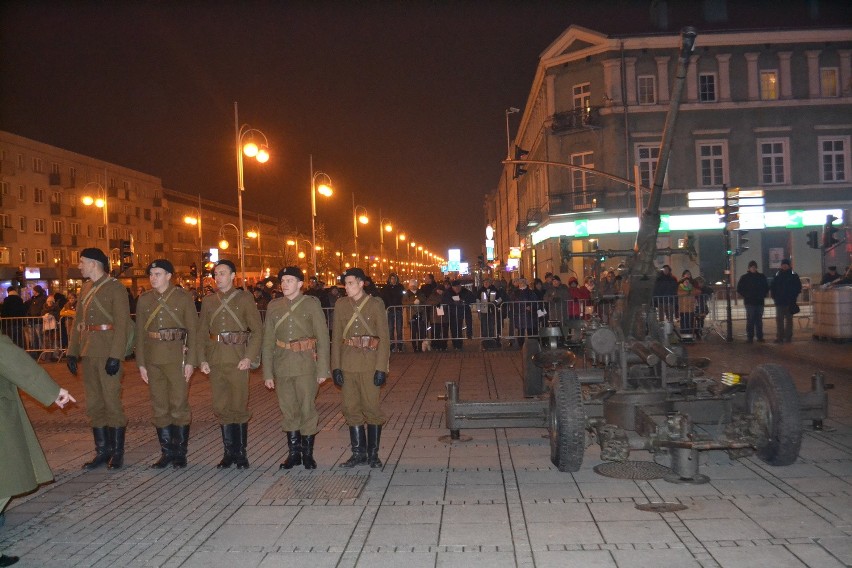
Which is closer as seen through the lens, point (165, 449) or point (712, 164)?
point (165, 449)

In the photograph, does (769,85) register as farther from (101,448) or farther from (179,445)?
(101,448)

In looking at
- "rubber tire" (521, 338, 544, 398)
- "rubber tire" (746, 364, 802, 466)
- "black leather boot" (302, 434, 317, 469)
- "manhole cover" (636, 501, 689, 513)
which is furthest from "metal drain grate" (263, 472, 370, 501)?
"rubber tire" (521, 338, 544, 398)

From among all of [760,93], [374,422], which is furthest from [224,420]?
[760,93]

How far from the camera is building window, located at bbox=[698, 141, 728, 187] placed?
1542 inches

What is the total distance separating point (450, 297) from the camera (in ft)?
64.5

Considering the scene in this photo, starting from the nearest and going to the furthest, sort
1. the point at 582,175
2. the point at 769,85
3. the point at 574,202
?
the point at 769,85 → the point at 574,202 → the point at 582,175

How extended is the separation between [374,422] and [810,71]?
3828 centimetres

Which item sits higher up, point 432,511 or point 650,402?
point 650,402

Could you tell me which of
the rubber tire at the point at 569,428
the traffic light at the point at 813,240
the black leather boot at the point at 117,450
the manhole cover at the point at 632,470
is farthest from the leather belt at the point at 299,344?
the traffic light at the point at 813,240

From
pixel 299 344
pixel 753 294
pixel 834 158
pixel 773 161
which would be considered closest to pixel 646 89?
pixel 773 161

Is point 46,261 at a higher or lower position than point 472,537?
higher

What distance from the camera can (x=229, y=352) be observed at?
7.97 meters

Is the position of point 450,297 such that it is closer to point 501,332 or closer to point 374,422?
point 501,332

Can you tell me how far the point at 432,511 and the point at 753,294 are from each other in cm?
1466
